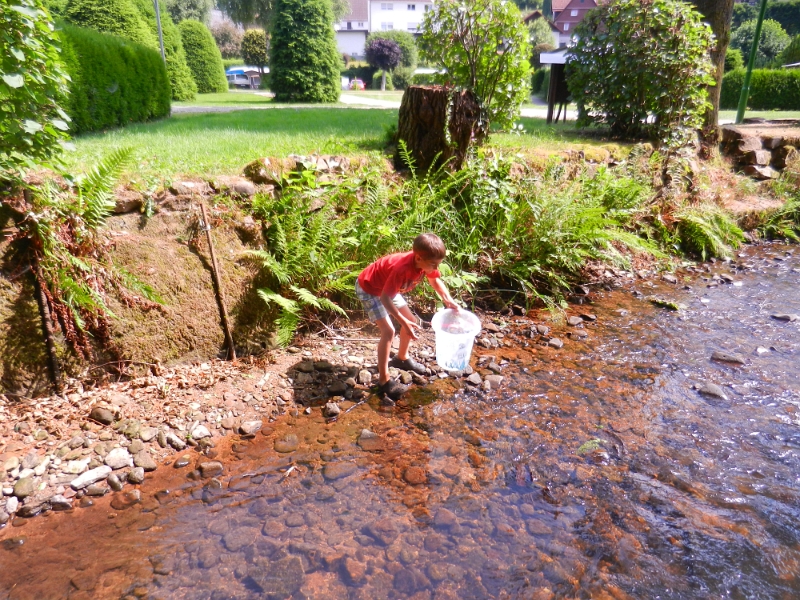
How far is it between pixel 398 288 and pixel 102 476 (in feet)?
Result: 7.18

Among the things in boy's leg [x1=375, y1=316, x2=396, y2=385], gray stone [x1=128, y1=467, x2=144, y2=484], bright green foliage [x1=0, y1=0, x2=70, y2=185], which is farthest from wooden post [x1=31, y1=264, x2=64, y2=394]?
boy's leg [x1=375, y1=316, x2=396, y2=385]

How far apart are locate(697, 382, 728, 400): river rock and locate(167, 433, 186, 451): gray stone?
390 cm

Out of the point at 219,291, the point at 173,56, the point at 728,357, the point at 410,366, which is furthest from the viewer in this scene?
the point at 173,56

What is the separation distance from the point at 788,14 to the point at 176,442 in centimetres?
4994

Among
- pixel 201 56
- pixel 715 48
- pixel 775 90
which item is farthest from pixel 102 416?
pixel 775 90

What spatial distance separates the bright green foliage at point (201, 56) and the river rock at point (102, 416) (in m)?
21.2

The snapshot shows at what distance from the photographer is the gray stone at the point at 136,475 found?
3.08 meters

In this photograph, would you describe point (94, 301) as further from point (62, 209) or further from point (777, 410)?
point (777, 410)

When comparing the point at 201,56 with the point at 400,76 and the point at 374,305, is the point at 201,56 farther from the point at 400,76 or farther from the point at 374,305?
the point at 374,305

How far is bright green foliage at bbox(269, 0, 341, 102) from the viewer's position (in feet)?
58.3

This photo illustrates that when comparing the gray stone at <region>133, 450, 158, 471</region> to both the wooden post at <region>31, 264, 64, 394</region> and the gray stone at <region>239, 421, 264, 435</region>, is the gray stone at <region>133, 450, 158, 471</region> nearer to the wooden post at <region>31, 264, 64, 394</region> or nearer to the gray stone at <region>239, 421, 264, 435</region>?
the gray stone at <region>239, 421, 264, 435</region>

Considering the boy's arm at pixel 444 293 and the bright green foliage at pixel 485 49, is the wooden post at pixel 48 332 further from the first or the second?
the bright green foliage at pixel 485 49

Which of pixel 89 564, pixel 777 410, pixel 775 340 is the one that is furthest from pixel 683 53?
pixel 89 564

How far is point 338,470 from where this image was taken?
127 inches
